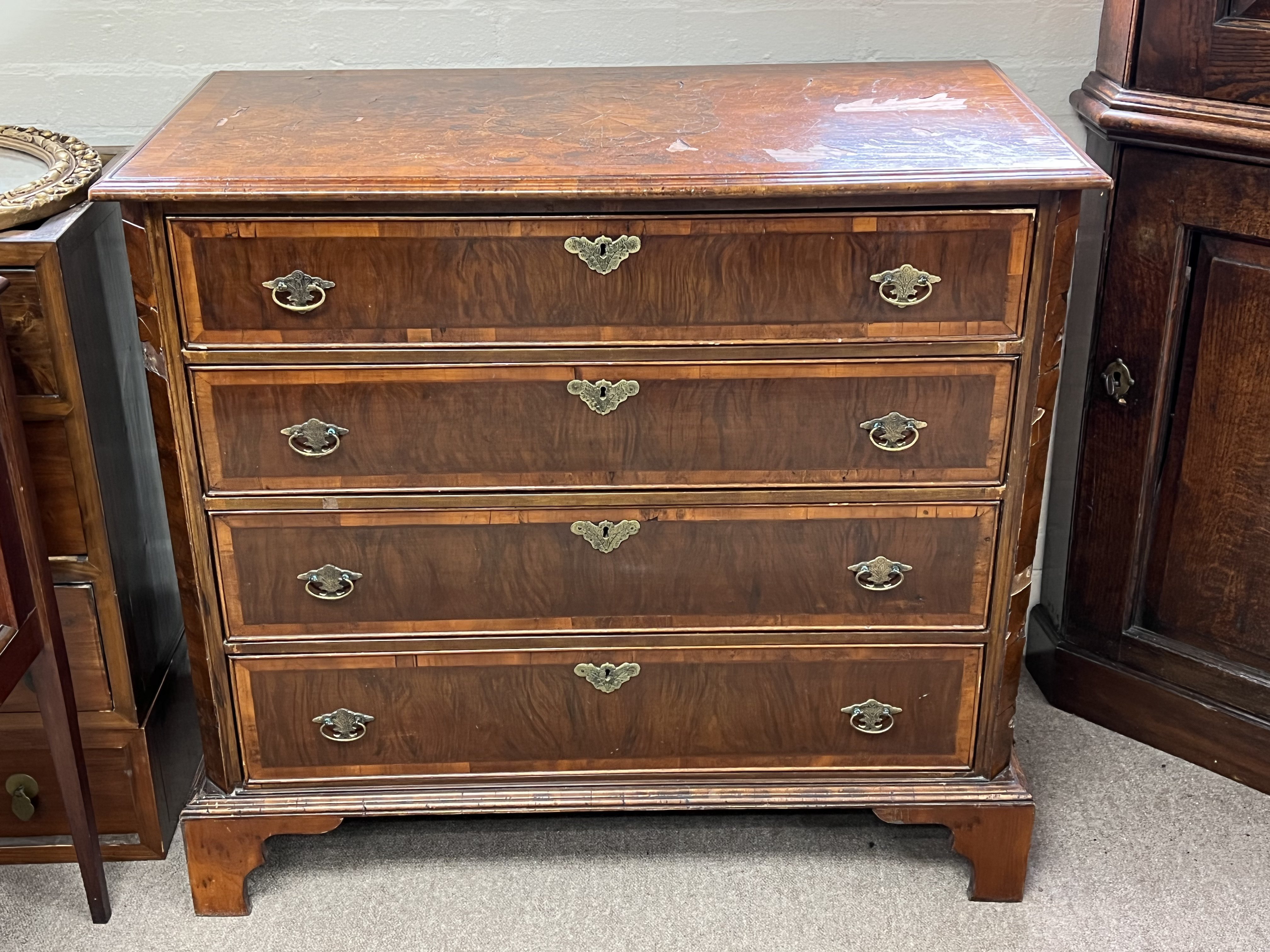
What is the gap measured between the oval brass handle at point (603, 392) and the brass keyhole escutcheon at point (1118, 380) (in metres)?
0.94

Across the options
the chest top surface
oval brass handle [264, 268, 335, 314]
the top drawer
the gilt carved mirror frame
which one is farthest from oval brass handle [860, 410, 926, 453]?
the gilt carved mirror frame

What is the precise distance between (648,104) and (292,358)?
63cm

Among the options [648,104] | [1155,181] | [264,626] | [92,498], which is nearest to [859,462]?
[648,104]

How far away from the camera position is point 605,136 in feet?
5.72

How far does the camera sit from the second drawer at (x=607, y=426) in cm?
171

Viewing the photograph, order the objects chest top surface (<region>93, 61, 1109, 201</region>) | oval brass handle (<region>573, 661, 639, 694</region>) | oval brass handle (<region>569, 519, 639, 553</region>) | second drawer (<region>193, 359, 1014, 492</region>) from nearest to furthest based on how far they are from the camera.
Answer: chest top surface (<region>93, 61, 1109, 201</region>)
second drawer (<region>193, 359, 1014, 492</region>)
oval brass handle (<region>569, 519, 639, 553</region>)
oval brass handle (<region>573, 661, 639, 694</region>)

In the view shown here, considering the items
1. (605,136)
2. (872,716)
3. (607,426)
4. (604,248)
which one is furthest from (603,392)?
(872,716)

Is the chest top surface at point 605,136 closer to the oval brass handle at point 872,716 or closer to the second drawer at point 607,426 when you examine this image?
the second drawer at point 607,426

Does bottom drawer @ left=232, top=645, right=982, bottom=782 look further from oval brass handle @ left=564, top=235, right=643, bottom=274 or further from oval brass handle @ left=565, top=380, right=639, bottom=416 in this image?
oval brass handle @ left=564, top=235, right=643, bottom=274

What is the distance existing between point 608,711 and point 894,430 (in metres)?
0.59

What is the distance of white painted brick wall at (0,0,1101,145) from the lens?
7.17ft

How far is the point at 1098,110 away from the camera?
2.04 metres

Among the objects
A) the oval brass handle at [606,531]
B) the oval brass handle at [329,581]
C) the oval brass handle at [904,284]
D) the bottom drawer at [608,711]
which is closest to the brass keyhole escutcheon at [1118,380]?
the bottom drawer at [608,711]

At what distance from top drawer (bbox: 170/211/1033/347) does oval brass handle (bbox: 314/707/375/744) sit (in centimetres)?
57
